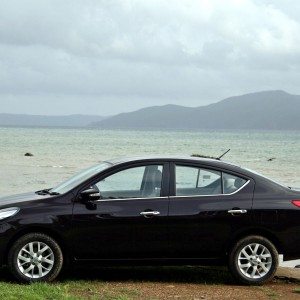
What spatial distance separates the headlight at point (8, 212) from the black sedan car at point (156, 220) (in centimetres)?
1

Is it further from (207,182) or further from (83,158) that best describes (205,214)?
(83,158)

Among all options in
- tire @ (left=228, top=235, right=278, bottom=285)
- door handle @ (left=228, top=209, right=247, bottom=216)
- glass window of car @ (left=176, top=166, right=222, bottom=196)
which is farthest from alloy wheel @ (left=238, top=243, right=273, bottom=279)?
glass window of car @ (left=176, top=166, right=222, bottom=196)

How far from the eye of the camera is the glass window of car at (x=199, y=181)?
863 cm

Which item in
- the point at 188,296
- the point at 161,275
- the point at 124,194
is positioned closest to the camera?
the point at 188,296

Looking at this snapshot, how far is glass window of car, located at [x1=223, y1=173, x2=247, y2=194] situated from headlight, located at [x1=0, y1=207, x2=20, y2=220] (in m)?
2.50

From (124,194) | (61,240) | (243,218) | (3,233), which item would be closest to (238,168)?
(243,218)

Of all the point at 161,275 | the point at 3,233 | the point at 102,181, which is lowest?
the point at 161,275

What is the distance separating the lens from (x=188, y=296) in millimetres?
7938

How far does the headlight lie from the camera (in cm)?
815

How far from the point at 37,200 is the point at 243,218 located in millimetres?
2444

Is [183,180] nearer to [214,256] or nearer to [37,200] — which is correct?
[214,256]

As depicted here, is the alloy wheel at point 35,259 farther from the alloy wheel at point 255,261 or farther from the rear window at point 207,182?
the alloy wheel at point 255,261

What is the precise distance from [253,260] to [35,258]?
2594 millimetres

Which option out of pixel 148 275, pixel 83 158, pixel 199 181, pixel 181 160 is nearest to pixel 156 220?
pixel 199 181
